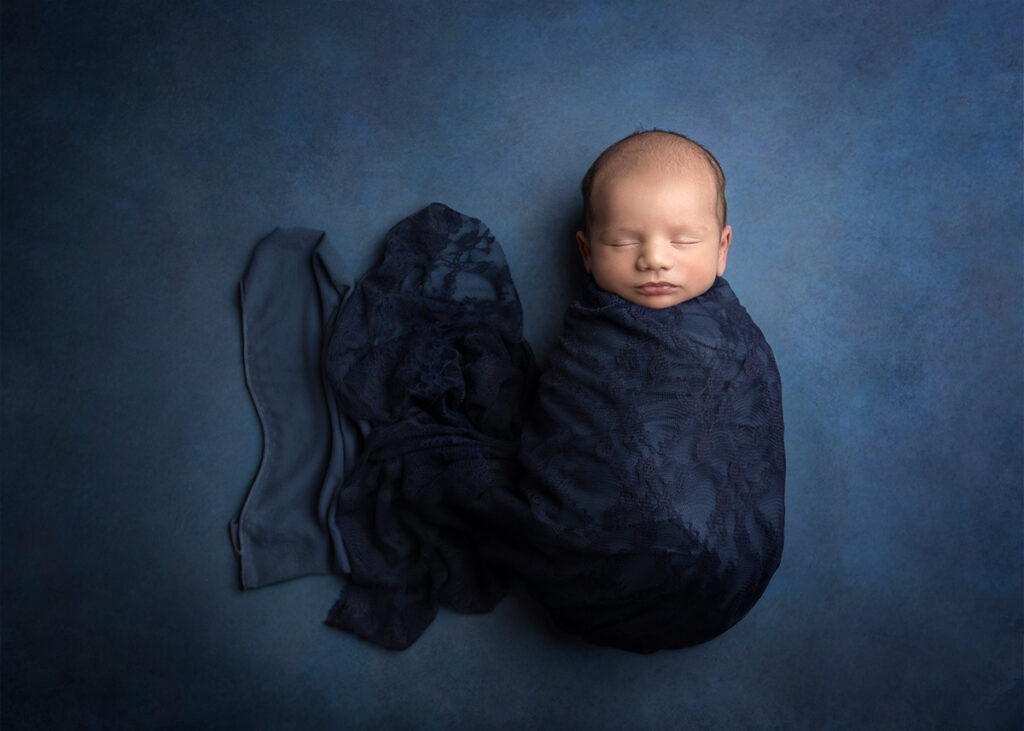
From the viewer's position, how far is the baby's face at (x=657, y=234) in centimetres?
116

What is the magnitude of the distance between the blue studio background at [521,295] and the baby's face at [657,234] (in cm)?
25

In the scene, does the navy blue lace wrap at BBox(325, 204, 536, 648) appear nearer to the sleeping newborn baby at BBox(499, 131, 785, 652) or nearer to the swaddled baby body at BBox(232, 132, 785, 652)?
the swaddled baby body at BBox(232, 132, 785, 652)

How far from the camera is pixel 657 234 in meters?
1.16

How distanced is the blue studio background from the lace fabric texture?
11cm

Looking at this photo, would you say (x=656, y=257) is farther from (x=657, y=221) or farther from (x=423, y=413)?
(x=423, y=413)

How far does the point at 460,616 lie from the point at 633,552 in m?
0.45

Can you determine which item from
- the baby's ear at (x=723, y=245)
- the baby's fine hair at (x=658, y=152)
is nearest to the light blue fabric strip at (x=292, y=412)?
the baby's fine hair at (x=658, y=152)

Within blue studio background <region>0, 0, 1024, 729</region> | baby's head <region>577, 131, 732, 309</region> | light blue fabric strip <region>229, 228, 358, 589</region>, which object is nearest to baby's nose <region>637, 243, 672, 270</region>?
baby's head <region>577, 131, 732, 309</region>

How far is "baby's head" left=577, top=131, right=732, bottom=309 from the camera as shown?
1.16m

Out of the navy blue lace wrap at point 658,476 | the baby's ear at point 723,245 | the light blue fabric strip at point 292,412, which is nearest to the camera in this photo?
the navy blue lace wrap at point 658,476

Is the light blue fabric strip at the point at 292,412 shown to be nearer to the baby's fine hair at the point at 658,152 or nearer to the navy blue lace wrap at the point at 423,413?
the navy blue lace wrap at the point at 423,413

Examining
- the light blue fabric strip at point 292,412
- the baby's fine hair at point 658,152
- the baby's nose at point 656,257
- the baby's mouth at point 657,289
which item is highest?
the baby's fine hair at point 658,152

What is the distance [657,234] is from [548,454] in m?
0.41

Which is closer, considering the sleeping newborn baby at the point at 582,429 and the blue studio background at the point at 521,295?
the sleeping newborn baby at the point at 582,429
